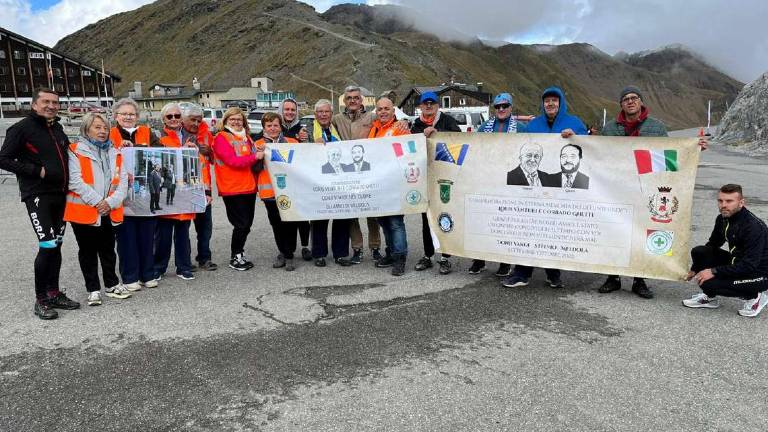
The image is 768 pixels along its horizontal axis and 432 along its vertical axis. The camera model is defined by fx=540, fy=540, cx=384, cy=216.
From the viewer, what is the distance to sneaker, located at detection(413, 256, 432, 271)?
691 cm

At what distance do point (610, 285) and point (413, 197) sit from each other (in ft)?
8.15

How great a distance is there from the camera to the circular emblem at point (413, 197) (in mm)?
6762

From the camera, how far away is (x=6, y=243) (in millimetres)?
8461

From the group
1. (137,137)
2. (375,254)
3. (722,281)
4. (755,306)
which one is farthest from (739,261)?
(137,137)

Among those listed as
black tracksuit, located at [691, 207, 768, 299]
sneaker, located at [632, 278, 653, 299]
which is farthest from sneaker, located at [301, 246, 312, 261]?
black tracksuit, located at [691, 207, 768, 299]

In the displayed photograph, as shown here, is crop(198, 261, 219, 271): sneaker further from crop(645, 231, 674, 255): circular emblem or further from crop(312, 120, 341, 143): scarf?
crop(645, 231, 674, 255): circular emblem

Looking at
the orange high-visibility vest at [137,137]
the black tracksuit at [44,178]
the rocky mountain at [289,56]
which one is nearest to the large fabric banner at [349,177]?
the orange high-visibility vest at [137,137]

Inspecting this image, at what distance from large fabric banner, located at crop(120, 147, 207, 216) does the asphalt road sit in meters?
0.94

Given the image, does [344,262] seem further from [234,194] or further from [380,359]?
[380,359]

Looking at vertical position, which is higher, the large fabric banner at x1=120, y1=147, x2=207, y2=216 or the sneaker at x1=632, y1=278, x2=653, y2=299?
the large fabric banner at x1=120, y1=147, x2=207, y2=216

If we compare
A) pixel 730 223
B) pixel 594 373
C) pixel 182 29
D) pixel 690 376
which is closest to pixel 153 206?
pixel 594 373

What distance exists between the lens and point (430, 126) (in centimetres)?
674

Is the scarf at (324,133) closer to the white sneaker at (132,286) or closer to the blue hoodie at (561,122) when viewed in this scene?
the blue hoodie at (561,122)

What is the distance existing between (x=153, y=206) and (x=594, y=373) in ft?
15.8
